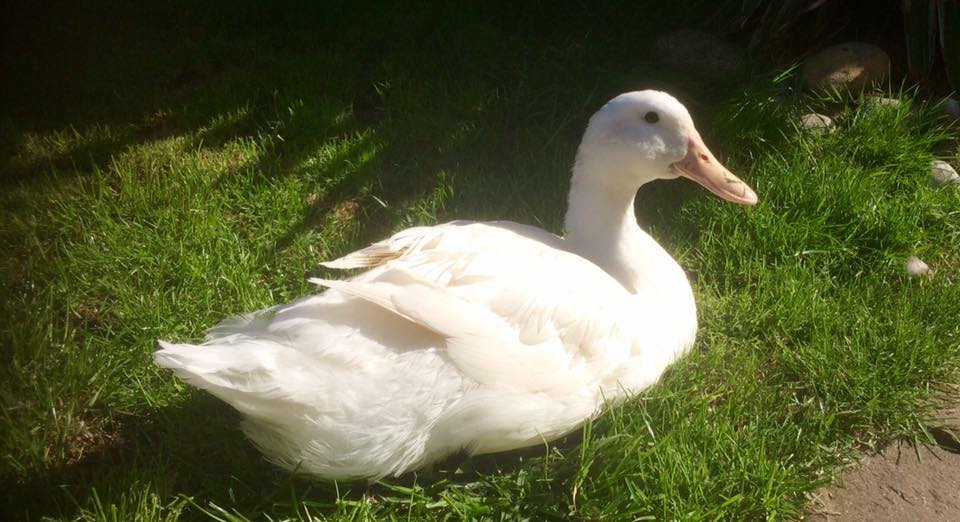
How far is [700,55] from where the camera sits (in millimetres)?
3570

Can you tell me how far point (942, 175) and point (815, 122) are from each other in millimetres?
537

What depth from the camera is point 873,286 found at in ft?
8.70

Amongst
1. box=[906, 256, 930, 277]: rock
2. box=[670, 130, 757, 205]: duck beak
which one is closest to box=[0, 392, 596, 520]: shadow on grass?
box=[670, 130, 757, 205]: duck beak

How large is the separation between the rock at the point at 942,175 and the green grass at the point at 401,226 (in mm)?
68

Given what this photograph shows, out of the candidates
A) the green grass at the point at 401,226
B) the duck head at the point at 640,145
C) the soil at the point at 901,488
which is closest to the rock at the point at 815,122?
the green grass at the point at 401,226

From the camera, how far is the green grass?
2.03 meters

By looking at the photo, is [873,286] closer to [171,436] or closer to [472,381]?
[472,381]

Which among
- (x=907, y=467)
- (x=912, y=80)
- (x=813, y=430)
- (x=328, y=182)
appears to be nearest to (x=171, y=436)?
(x=328, y=182)

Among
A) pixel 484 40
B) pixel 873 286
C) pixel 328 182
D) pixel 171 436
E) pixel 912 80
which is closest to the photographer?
pixel 171 436

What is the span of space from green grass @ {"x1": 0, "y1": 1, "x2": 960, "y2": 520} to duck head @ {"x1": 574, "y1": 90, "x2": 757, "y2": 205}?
59 centimetres

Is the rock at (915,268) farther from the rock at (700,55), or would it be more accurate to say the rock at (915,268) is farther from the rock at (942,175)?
the rock at (700,55)

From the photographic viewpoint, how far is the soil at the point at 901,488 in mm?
2045

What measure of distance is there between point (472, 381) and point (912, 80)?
276 centimetres

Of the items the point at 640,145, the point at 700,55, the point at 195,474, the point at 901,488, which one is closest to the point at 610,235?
the point at 640,145
